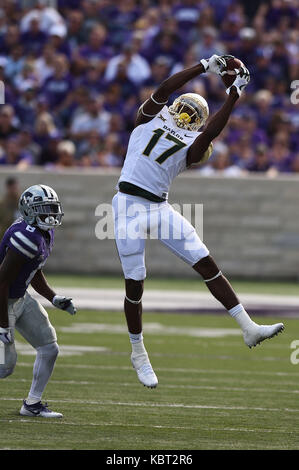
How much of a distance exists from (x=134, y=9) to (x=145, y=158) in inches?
506

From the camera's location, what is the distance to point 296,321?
13773 millimetres

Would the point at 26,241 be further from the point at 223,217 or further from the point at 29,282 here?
the point at 223,217

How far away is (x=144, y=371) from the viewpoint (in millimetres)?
8094

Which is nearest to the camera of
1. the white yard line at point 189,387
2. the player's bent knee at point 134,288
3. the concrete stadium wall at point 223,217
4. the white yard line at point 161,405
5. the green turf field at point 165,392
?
the green turf field at point 165,392

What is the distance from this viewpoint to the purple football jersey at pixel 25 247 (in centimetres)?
730

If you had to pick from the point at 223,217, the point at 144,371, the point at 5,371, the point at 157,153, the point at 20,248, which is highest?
the point at 157,153

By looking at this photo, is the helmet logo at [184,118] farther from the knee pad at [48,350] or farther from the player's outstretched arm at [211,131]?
the knee pad at [48,350]

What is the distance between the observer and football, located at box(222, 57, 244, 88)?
7914 millimetres

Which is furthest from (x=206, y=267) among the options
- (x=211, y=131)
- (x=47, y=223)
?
(x=47, y=223)

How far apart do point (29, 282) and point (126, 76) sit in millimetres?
11513

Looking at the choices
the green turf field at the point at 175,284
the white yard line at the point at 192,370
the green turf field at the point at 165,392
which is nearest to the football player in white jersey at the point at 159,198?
the green turf field at the point at 165,392

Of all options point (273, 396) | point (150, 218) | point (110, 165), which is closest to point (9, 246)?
point (150, 218)

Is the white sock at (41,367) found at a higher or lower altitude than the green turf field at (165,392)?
higher
